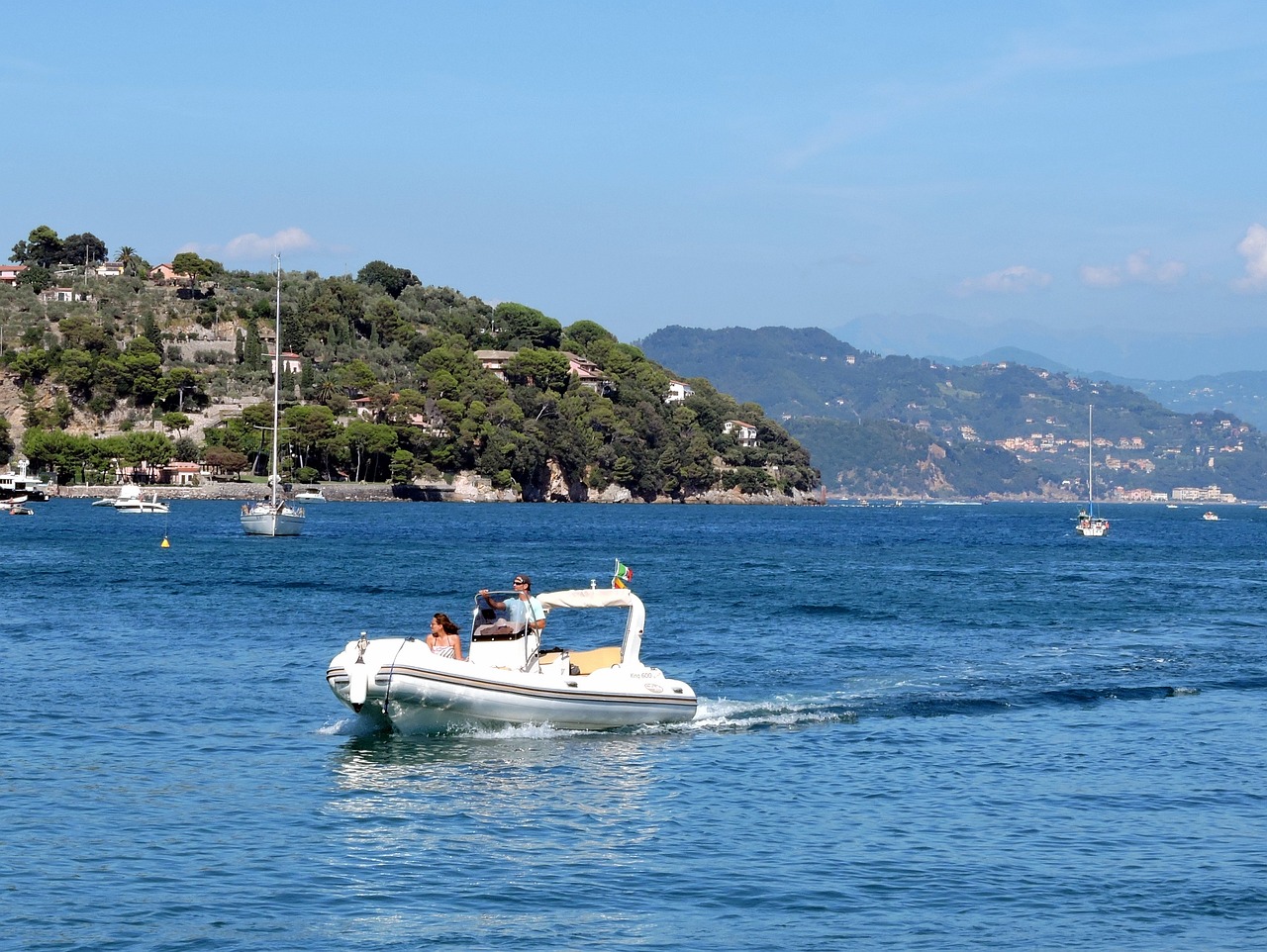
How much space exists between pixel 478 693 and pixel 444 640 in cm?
112

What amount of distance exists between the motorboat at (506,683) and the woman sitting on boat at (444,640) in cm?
24

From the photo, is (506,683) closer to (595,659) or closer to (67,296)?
(595,659)

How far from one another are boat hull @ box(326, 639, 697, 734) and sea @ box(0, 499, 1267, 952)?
35 cm

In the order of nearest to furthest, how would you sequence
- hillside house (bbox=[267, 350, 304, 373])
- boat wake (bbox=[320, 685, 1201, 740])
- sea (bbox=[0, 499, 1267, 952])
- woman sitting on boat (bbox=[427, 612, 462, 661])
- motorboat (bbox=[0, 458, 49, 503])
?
sea (bbox=[0, 499, 1267, 952]) → woman sitting on boat (bbox=[427, 612, 462, 661]) → boat wake (bbox=[320, 685, 1201, 740]) → motorboat (bbox=[0, 458, 49, 503]) → hillside house (bbox=[267, 350, 304, 373])

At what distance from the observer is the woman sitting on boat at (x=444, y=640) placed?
923 inches

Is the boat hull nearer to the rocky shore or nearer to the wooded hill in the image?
the rocky shore

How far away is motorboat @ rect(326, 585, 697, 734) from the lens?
894 inches

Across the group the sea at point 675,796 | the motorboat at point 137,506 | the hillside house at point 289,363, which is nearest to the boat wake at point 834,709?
the sea at point 675,796

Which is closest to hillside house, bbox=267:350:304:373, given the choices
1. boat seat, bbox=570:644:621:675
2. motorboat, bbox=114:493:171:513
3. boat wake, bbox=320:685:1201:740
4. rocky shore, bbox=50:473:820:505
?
rocky shore, bbox=50:473:820:505

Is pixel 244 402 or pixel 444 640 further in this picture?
pixel 244 402

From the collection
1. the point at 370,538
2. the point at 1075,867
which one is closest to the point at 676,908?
the point at 1075,867

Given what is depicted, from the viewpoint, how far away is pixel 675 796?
2028 centimetres

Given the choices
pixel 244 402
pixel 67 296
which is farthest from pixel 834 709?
pixel 67 296

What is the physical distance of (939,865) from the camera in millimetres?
16766
